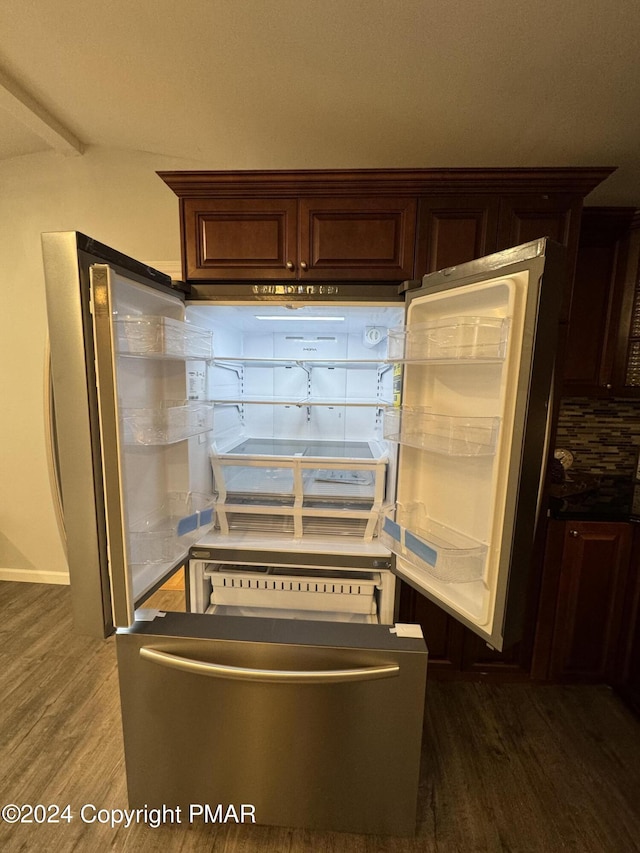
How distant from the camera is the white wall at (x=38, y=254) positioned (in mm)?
1972

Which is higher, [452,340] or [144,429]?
[452,340]

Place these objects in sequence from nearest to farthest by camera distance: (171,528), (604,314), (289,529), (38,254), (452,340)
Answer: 1. (452,340)
2. (171,528)
3. (289,529)
4. (604,314)
5. (38,254)

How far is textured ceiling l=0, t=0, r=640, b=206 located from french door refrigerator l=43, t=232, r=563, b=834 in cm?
64

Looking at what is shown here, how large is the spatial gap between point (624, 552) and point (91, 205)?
123 inches

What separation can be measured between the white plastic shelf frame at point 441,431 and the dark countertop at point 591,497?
2.66 feet

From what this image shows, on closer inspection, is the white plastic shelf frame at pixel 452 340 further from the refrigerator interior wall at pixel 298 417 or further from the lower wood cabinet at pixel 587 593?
the lower wood cabinet at pixel 587 593

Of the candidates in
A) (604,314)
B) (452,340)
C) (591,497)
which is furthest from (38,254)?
(591,497)

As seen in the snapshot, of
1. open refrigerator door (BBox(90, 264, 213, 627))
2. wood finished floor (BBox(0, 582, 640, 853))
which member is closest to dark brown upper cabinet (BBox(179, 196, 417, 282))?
open refrigerator door (BBox(90, 264, 213, 627))

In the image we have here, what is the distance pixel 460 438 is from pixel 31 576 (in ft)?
9.39

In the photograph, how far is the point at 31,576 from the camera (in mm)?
2412

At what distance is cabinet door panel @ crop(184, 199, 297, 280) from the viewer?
1.35 meters

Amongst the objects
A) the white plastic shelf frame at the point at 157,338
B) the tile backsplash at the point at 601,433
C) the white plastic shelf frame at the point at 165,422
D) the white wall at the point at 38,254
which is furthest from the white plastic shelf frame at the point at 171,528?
the tile backsplash at the point at 601,433

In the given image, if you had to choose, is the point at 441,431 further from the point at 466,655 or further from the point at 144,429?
the point at 466,655

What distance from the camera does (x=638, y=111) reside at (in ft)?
4.08
